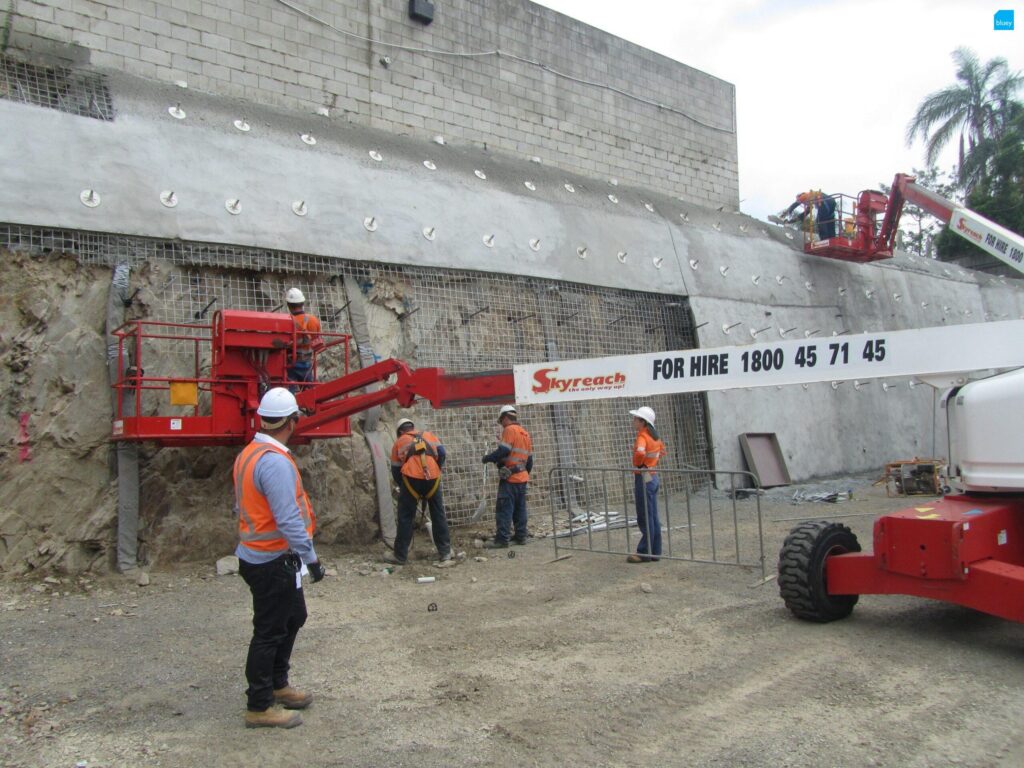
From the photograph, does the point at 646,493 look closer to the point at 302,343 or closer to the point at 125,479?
the point at 302,343

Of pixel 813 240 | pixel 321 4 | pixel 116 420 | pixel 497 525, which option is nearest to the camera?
pixel 116 420

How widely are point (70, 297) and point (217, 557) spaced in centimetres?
296

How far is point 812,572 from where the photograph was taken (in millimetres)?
5770

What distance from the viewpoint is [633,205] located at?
14383 millimetres

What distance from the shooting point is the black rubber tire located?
5.77 m

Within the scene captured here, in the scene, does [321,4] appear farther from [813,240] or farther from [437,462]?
[813,240]

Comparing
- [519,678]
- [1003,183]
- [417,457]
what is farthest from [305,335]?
[1003,183]

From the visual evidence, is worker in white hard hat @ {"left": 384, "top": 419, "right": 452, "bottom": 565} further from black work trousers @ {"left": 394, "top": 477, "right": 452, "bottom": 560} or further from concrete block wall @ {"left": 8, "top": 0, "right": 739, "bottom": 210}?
concrete block wall @ {"left": 8, "top": 0, "right": 739, "bottom": 210}

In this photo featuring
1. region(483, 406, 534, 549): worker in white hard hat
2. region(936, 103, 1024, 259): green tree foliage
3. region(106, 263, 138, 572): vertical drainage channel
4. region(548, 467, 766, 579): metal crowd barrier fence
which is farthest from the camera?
region(936, 103, 1024, 259): green tree foliage

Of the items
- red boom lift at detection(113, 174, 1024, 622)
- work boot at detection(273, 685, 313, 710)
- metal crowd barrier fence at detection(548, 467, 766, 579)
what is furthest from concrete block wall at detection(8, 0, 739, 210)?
work boot at detection(273, 685, 313, 710)

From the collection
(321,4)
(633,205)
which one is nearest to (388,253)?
(321,4)

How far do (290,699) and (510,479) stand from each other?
5.27 m

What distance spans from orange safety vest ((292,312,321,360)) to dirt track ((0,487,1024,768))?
7.55 ft

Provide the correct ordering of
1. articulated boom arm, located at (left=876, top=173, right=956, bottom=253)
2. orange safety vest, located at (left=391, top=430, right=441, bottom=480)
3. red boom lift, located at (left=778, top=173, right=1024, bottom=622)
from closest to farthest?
red boom lift, located at (left=778, top=173, right=1024, bottom=622) < orange safety vest, located at (left=391, top=430, right=441, bottom=480) < articulated boom arm, located at (left=876, top=173, right=956, bottom=253)
